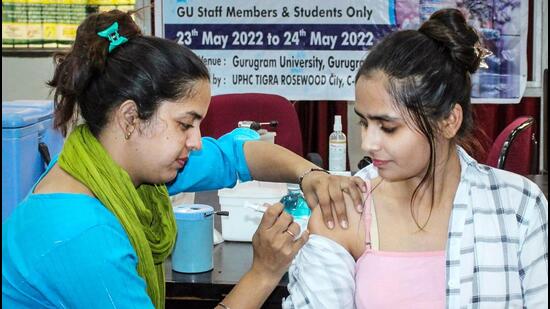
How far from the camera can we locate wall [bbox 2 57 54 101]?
4.17m

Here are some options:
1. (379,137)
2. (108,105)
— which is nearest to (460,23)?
(379,137)

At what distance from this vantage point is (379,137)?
1277 mm

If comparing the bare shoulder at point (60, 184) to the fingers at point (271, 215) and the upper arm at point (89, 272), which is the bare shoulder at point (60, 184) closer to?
the upper arm at point (89, 272)

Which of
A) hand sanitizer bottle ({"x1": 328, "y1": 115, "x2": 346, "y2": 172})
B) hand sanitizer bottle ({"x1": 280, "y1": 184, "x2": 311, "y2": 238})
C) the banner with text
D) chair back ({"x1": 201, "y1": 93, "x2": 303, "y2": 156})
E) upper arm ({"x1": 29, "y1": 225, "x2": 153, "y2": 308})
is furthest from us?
the banner with text

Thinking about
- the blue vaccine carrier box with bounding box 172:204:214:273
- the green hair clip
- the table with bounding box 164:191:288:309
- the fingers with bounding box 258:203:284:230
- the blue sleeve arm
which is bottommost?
the table with bounding box 164:191:288:309

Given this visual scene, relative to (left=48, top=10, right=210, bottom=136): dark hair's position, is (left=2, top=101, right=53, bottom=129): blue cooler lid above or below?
below

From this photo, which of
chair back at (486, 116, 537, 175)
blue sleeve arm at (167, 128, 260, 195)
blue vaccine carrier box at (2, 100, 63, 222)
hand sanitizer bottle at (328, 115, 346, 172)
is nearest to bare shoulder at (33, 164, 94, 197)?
blue sleeve arm at (167, 128, 260, 195)

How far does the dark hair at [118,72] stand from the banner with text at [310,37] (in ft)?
7.98

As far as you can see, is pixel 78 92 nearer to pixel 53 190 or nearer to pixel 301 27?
pixel 53 190

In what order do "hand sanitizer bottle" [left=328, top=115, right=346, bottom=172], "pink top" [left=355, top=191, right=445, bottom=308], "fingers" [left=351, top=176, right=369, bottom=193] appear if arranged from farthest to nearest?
"hand sanitizer bottle" [left=328, top=115, right=346, bottom=172] → "fingers" [left=351, top=176, right=369, bottom=193] → "pink top" [left=355, top=191, right=445, bottom=308]

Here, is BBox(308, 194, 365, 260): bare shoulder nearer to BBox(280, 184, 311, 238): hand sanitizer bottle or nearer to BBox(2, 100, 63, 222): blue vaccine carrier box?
BBox(280, 184, 311, 238): hand sanitizer bottle

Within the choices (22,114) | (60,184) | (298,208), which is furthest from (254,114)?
(60,184)

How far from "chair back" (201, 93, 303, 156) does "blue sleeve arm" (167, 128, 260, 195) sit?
4.87 ft

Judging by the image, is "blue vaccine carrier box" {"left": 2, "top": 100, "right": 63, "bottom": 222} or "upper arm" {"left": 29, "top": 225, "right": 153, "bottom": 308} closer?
"upper arm" {"left": 29, "top": 225, "right": 153, "bottom": 308}
